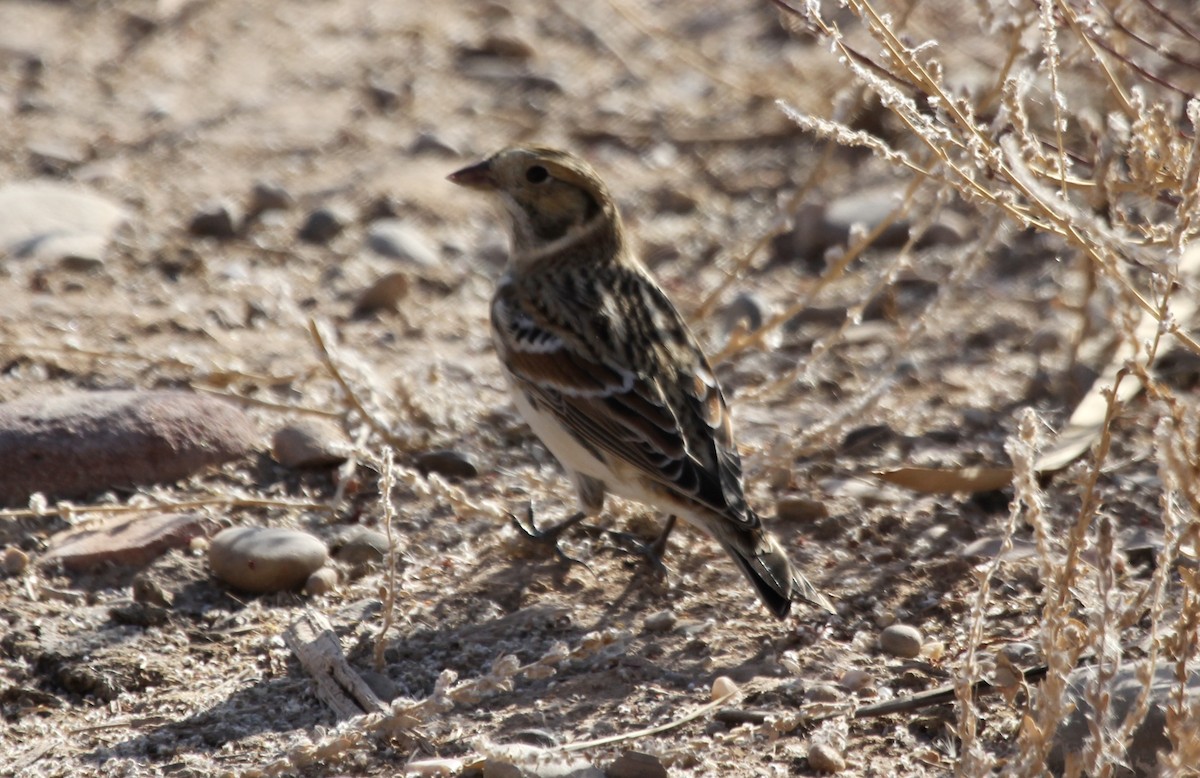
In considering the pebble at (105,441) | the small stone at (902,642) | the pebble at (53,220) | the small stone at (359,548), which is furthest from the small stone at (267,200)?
the small stone at (902,642)

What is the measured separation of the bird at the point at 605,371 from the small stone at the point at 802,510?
7.1 inches

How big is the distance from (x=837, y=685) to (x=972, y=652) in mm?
934

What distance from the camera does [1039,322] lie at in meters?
6.47

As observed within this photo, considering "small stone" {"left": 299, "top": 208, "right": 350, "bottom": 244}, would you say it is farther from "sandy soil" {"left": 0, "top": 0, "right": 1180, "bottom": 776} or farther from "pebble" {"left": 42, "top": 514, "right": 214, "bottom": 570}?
Answer: "pebble" {"left": 42, "top": 514, "right": 214, "bottom": 570}

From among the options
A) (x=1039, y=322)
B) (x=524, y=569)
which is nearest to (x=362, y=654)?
(x=524, y=569)

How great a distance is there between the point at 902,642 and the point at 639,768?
962 millimetres

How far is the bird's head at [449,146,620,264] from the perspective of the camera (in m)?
5.35

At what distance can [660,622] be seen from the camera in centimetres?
439

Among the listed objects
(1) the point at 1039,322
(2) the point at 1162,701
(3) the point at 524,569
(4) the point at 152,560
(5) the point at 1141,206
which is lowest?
(4) the point at 152,560

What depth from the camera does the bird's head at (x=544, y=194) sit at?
17.6 feet

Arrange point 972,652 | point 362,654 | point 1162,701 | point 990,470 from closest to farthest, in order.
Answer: point 972,652, point 1162,701, point 362,654, point 990,470

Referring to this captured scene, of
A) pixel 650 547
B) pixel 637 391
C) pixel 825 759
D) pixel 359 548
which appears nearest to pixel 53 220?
pixel 359 548

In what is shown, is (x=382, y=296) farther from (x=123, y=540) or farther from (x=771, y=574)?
(x=771, y=574)

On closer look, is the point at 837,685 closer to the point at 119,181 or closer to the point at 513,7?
the point at 119,181
